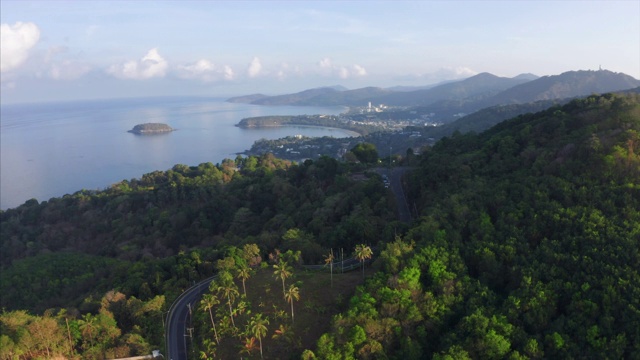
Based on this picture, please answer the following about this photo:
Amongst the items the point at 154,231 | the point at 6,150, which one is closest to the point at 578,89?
the point at 154,231

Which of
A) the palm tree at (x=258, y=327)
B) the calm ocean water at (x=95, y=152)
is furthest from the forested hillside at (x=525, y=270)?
the calm ocean water at (x=95, y=152)

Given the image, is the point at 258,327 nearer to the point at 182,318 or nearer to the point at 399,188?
the point at 182,318

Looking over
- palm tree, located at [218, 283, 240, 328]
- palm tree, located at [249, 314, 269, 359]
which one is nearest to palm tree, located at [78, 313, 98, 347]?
palm tree, located at [218, 283, 240, 328]

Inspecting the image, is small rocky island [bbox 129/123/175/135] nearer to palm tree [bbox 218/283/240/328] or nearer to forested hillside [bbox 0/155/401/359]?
forested hillside [bbox 0/155/401/359]

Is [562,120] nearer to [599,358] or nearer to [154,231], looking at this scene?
[599,358]

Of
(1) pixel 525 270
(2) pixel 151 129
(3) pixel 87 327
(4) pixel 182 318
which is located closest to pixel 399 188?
(1) pixel 525 270

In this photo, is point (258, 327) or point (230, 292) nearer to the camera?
point (258, 327)

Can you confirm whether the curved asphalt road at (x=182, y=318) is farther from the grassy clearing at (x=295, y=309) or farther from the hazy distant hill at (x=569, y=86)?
the hazy distant hill at (x=569, y=86)
